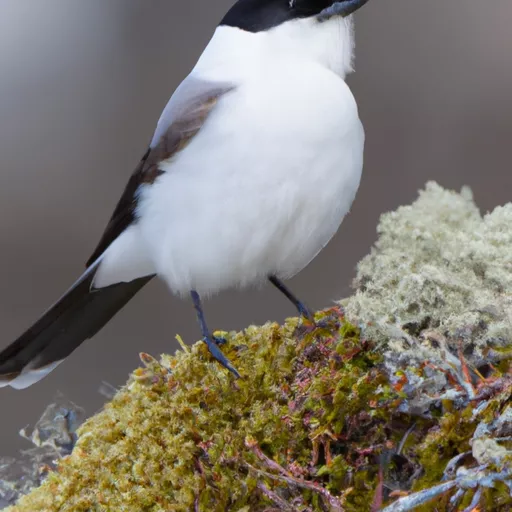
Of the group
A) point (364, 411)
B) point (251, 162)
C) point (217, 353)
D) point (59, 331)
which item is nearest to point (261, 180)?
point (251, 162)

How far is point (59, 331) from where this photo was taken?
2.32m

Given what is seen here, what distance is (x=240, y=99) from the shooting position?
1.86 meters

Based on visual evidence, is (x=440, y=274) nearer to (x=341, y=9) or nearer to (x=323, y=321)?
(x=323, y=321)

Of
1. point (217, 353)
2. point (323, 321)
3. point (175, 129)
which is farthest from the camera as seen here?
point (175, 129)

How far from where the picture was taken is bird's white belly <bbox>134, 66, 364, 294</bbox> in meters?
1.78

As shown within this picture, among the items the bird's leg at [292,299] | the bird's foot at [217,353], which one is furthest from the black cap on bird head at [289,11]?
the bird's foot at [217,353]

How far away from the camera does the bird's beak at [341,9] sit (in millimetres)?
1969

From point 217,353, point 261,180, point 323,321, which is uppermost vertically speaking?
point 261,180

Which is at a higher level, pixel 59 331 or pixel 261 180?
pixel 59 331

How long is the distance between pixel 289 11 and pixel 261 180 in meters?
0.50

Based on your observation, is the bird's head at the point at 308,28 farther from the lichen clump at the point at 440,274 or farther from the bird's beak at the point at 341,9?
the lichen clump at the point at 440,274

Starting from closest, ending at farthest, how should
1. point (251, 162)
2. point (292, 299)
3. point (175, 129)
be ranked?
1. point (251, 162)
2. point (175, 129)
3. point (292, 299)

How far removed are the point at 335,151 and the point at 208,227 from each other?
1.16 ft

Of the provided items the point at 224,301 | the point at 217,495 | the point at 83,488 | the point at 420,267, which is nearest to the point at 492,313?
the point at 420,267
